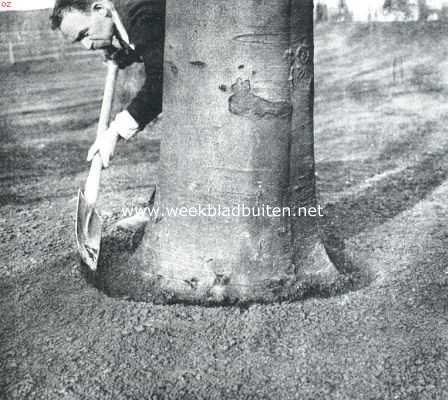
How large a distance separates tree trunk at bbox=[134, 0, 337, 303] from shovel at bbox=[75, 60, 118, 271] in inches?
16.3

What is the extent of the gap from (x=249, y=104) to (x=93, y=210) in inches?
48.6

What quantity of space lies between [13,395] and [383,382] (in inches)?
53.4

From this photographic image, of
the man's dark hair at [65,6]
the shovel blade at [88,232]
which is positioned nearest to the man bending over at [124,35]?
the man's dark hair at [65,6]

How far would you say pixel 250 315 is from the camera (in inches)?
96.7

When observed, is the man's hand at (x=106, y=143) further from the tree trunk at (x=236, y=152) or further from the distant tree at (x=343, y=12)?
the distant tree at (x=343, y=12)

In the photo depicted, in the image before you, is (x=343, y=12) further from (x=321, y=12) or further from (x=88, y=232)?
(x=88, y=232)

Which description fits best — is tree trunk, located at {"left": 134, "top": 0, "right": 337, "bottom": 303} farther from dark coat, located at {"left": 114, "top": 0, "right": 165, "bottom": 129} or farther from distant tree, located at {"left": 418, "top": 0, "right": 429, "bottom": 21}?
distant tree, located at {"left": 418, "top": 0, "right": 429, "bottom": 21}

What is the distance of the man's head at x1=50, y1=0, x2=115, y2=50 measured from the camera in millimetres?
2834

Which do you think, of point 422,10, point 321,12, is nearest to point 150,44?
point 422,10

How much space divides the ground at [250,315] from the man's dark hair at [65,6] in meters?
1.31

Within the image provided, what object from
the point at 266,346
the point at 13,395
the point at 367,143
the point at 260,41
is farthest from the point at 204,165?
the point at 367,143

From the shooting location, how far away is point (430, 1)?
12.4 m

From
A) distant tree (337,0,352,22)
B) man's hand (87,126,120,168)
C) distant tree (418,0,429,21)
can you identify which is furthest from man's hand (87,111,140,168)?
distant tree (337,0,352,22)

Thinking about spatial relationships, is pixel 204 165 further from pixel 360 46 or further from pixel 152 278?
pixel 360 46
